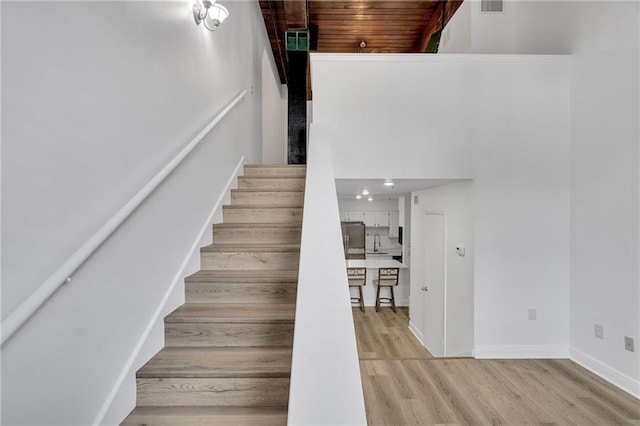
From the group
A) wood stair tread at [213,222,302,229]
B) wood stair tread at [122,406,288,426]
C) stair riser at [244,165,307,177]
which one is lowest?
wood stair tread at [122,406,288,426]

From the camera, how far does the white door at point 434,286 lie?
4498 millimetres

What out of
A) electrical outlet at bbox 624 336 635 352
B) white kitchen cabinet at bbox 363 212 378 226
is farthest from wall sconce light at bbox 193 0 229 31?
white kitchen cabinet at bbox 363 212 378 226

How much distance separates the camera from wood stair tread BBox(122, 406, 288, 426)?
58.6 inches

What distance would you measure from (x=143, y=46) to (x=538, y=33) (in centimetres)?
422

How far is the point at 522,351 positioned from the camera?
136 inches

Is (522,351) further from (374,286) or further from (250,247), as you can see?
(374,286)

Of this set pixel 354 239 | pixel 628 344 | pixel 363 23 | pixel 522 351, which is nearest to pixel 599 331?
pixel 628 344

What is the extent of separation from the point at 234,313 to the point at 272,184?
1.67 m

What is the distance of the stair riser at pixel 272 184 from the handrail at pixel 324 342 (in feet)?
6.38

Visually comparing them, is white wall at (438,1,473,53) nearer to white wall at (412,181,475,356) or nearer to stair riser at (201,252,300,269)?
white wall at (412,181,475,356)

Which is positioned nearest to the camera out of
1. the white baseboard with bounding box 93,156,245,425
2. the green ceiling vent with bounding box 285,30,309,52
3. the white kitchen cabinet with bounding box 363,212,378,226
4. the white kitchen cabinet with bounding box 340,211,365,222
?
the white baseboard with bounding box 93,156,245,425

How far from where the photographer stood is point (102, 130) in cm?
139

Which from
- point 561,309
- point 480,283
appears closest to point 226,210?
point 480,283

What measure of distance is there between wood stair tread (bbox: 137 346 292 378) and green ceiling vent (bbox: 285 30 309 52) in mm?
4266
